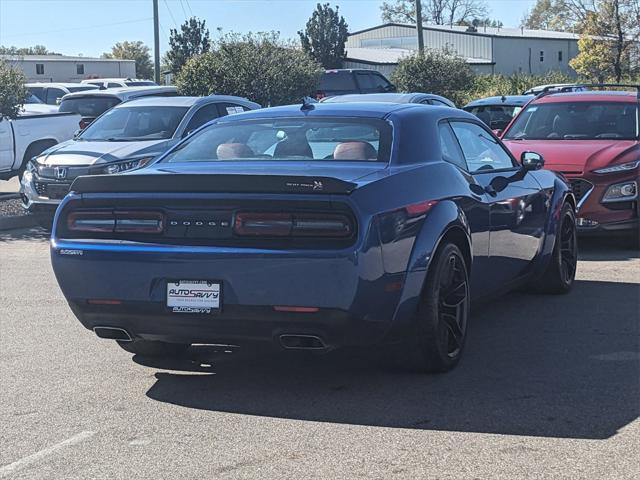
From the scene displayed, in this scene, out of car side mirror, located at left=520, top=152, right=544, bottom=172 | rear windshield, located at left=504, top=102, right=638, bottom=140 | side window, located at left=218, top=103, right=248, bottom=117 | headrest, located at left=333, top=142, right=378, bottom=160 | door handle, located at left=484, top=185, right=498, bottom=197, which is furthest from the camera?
side window, located at left=218, top=103, right=248, bottom=117

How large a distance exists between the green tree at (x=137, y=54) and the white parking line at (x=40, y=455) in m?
84.4

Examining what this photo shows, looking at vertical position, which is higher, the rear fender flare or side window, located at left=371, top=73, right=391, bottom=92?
side window, located at left=371, top=73, right=391, bottom=92

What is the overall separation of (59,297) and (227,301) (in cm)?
394

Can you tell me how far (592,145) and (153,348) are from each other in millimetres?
6331

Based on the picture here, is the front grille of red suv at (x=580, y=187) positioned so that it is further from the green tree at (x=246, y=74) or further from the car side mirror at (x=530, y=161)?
the green tree at (x=246, y=74)

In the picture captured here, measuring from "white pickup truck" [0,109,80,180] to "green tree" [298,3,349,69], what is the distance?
91.9 feet

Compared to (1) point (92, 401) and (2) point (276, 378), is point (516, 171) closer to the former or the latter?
(2) point (276, 378)

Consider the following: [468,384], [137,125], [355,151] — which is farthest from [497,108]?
[468,384]

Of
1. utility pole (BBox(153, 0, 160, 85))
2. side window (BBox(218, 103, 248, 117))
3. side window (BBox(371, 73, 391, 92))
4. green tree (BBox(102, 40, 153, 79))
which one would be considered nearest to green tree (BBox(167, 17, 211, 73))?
utility pole (BBox(153, 0, 160, 85))

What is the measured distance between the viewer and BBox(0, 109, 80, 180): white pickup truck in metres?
16.7

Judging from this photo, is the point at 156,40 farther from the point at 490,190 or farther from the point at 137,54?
the point at 137,54

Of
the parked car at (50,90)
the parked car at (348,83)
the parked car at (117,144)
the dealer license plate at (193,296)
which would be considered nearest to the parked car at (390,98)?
the parked car at (117,144)

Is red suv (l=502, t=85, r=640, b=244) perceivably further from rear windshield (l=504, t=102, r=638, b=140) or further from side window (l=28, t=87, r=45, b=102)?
side window (l=28, t=87, r=45, b=102)

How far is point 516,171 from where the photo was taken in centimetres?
788
